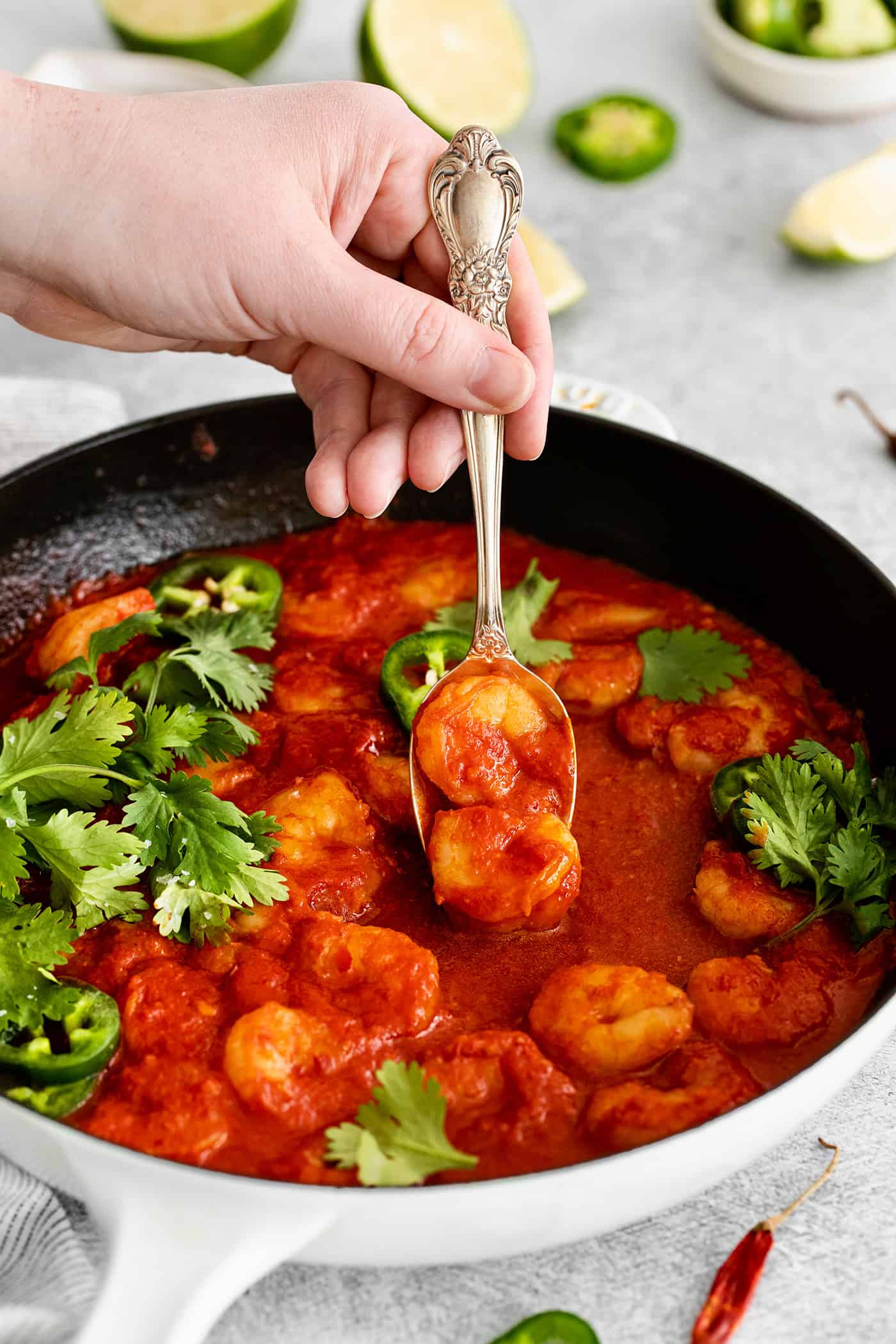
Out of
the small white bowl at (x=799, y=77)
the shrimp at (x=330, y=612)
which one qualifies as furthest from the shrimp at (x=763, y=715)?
the small white bowl at (x=799, y=77)

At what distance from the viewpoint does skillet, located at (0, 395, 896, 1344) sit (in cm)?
212

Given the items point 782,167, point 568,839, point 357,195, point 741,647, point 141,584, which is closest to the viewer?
point 568,839

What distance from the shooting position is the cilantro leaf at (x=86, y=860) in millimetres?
2691

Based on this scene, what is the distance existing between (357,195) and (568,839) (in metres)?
1.50

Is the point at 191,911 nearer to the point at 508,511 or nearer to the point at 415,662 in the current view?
the point at 415,662

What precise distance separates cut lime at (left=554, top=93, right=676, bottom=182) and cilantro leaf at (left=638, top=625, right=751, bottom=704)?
281 centimetres

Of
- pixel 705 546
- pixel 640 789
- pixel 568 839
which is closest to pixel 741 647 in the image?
pixel 705 546

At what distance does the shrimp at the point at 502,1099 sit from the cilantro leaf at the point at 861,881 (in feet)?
2.24

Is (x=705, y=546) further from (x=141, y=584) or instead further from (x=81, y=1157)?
(x=81, y=1157)

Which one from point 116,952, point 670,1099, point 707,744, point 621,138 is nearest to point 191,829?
point 116,952

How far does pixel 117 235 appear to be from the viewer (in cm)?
Result: 285

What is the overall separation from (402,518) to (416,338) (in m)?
1.16

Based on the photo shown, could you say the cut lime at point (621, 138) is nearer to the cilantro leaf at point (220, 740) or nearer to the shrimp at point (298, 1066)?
the cilantro leaf at point (220, 740)

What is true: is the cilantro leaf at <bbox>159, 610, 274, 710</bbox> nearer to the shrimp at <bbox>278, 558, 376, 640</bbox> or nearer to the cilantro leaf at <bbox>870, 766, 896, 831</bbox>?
the shrimp at <bbox>278, 558, 376, 640</bbox>
